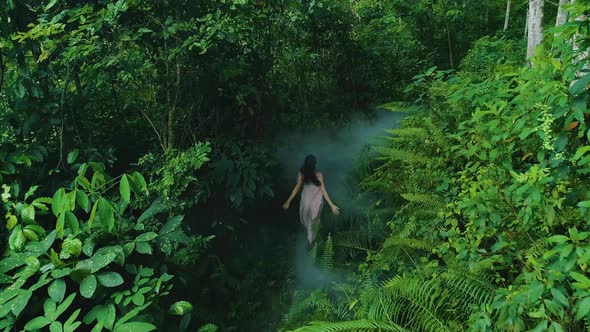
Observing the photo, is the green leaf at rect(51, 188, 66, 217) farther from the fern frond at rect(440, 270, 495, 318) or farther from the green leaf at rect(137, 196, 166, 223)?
the fern frond at rect(440, 270, 495, 318)

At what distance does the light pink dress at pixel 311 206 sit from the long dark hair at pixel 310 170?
0.19 feet

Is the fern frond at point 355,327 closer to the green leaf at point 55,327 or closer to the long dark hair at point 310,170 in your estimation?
the green leaf at point 55,327

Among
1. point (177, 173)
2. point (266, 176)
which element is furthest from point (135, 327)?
point (266, 176)

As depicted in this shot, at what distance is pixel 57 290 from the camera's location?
1.99 m

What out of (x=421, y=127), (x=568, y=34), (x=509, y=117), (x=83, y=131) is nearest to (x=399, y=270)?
(x=509, y=117)

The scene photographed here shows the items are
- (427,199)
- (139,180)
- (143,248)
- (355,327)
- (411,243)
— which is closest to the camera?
(143,248)

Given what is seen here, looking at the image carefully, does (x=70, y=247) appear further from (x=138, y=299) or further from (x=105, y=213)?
(x=138, y=299)

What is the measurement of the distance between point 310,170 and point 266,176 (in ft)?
1.85

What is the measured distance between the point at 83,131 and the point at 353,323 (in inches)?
152

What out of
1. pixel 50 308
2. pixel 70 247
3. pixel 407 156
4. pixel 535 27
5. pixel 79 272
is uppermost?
pixel 535 27

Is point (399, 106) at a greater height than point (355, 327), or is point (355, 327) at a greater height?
point (399, 106)

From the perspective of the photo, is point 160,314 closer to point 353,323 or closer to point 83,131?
point 353,323

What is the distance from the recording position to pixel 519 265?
10.7 ft

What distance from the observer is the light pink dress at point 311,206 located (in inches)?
211
